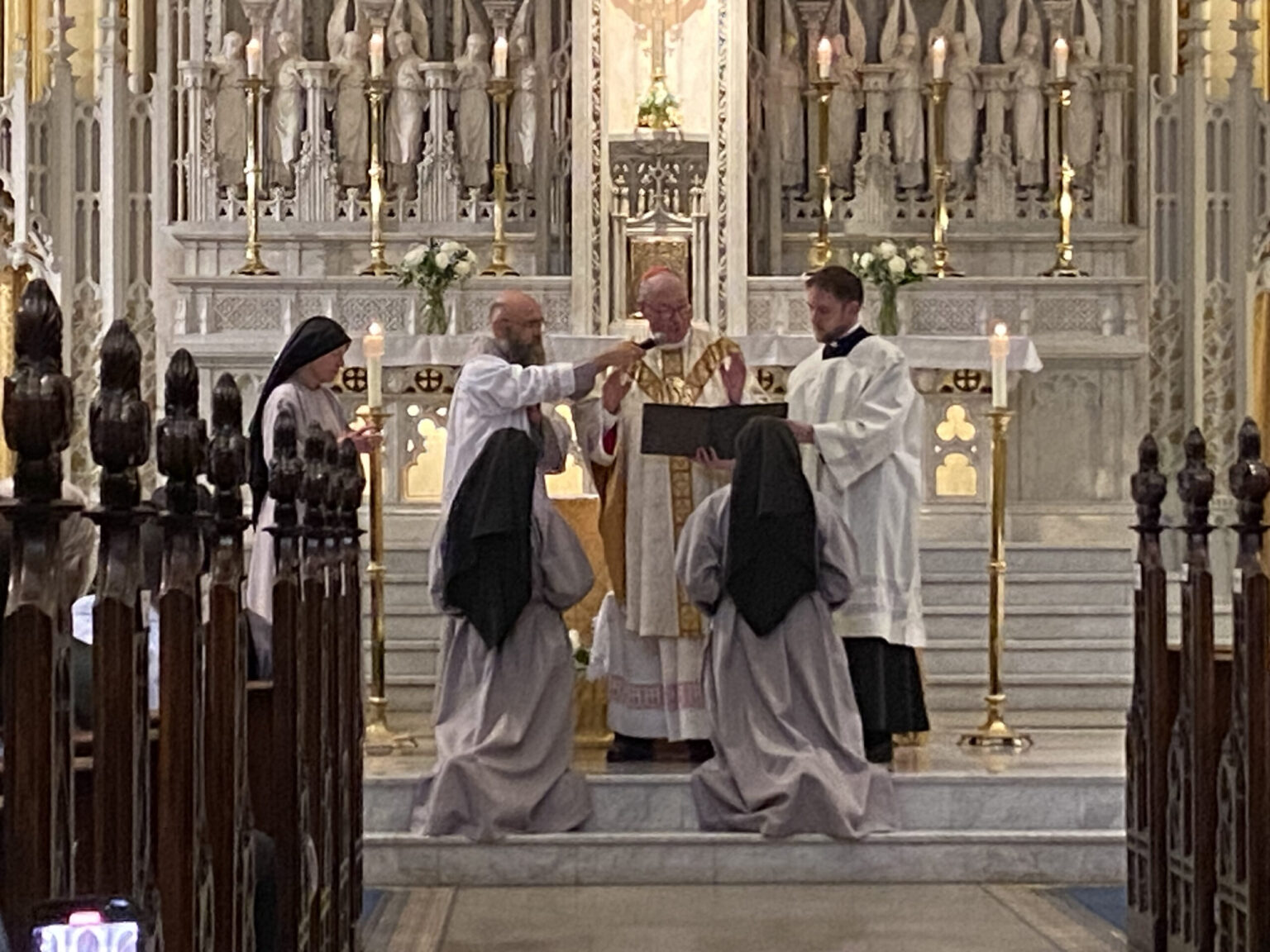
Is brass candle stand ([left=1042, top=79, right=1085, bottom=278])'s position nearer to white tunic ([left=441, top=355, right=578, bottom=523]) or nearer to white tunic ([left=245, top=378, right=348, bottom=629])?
white tunic ([left=441, top=355, right=578, bottom=523])

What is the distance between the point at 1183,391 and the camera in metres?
13.0

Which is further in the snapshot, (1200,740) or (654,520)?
(654,520)

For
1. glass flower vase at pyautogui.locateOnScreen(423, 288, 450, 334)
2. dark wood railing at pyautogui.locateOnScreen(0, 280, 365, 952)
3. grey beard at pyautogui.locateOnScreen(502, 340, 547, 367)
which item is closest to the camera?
dark wood railing at pyautogui.locateOnScreen(0, 280, 365, 952)

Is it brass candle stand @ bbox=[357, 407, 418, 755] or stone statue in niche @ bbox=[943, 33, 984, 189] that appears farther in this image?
stone statue in niche @ bbox=[943, 33, 984, 189]

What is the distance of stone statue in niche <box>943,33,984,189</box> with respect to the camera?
41.8 ft

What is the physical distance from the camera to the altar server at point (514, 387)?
7.43 meters

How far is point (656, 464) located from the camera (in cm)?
793

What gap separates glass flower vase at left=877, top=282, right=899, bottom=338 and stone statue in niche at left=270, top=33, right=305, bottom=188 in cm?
330

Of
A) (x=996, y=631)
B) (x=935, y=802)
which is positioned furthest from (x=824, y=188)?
(x=935, y=802)

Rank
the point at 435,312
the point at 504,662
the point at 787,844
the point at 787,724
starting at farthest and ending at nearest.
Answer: the point at 435,312
the point at 504,662
the point at 787,724
the point at 787,844

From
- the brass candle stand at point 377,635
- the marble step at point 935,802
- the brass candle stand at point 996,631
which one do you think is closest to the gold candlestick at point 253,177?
the brass candle stand at point 377,635

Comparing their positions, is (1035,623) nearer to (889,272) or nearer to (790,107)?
(889,272)

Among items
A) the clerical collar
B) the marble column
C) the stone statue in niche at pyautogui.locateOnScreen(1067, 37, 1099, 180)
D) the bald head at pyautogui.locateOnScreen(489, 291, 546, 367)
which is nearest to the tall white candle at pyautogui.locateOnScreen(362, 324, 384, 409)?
the bald head at pyautogui.locateOnScreen(489, 291, 546, 367)

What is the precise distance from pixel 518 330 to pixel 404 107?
5.31 m
